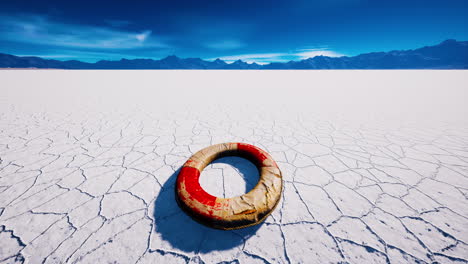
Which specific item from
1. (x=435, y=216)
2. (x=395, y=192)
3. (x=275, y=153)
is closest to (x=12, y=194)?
(x=275, y=153)

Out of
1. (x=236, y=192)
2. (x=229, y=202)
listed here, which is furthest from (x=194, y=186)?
(x=236, y=192)

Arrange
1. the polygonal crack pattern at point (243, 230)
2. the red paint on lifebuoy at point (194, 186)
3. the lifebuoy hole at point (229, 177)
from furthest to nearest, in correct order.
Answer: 1. the lifebuoy hole at point (229, 177)
2. the red paint on lifebuoy at point (194, 186)
3. the polygonal crack pattern at point (243, 230)

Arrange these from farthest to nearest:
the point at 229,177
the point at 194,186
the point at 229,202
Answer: the point at 229,177 < the point at 194,186 < the point at 229,202

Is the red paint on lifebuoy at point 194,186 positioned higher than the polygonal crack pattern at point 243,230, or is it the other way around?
the red paint on lifebuoy at point 194,186

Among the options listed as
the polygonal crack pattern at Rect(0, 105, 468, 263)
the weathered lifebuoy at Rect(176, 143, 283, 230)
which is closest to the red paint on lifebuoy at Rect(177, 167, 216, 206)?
the weathered lifebuoy at Rect(176, 143, 283, 230)

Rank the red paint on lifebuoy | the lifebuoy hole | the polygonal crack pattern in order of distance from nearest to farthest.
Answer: the polygonal crack pattern → the red paint on lifebuoy → the lifebuoy hole

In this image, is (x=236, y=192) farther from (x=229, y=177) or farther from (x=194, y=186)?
(x=194, y=186)

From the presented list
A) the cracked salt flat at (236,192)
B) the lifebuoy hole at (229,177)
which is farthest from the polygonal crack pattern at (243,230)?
the lifebuoy hole at (229,177)

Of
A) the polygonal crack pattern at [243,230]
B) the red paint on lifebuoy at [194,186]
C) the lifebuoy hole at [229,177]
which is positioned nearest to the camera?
the polygonal crack pattern at [243,230]

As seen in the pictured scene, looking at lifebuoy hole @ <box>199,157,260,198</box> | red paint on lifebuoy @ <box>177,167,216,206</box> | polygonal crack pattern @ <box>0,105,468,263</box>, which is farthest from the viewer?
lifebuoy hole @ <box>199,157,260,198</box>

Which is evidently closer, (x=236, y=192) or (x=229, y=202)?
(x=229, y=202)

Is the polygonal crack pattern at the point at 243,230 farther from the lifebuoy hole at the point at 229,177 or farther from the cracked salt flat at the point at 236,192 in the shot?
the lifebuoy hole at the point at 229,177

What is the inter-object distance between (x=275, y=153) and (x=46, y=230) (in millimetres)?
2681

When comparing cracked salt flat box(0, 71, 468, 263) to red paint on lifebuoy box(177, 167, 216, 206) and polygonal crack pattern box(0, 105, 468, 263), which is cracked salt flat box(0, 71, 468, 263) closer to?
polygonal crack pattern box(0, 105, 468, 263)
